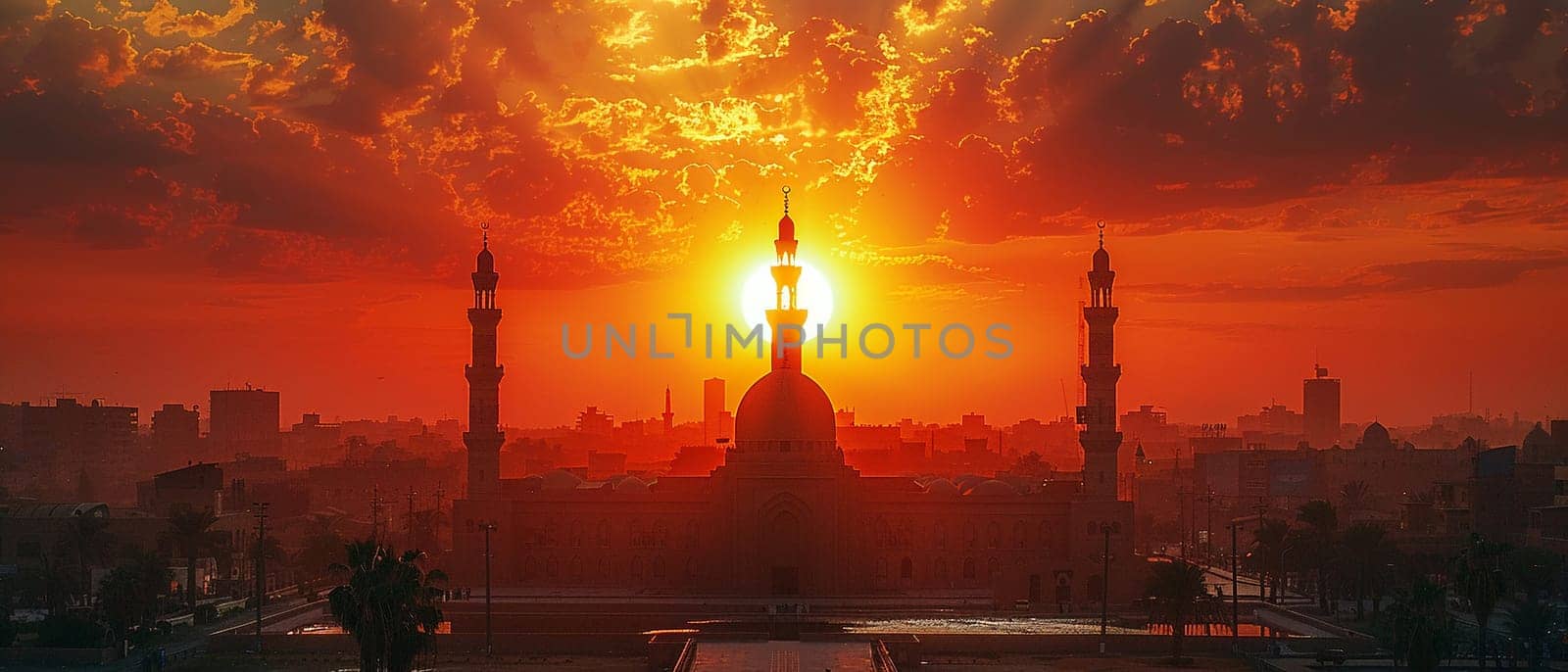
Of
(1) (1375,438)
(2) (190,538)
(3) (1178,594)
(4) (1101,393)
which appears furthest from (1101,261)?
(1) (1375,438)

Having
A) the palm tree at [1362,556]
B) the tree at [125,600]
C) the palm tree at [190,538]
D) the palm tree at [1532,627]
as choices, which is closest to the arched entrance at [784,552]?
the palm tree at [1362,556]

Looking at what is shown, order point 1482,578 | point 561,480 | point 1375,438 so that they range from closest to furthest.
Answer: point 1482,578 → point 561,480 → point 1375,438

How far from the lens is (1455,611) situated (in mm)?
84625

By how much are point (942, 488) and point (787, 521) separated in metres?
12.0

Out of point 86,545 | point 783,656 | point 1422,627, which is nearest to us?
point 1422,627

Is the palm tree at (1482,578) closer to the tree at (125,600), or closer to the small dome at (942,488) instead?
the small dome at (942,488)

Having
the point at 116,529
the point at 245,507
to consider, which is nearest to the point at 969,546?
the point at 116,529

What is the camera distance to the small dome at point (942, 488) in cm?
9427

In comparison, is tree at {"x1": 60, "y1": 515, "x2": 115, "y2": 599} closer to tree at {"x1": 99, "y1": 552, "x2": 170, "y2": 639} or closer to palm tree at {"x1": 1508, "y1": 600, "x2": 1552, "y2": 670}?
tree at {"x1": 99, "y1": 552, "x2": 170, "y2": 639}

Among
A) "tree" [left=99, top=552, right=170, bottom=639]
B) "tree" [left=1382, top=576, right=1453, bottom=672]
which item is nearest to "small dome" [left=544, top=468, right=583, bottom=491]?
"tree" [left=99, top=552, right=170, bottom=639]

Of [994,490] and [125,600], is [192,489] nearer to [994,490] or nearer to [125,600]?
[125,600]

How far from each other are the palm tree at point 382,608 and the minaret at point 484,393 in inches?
1495

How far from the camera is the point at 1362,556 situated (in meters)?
81.2

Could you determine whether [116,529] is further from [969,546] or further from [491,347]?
[969,546]
